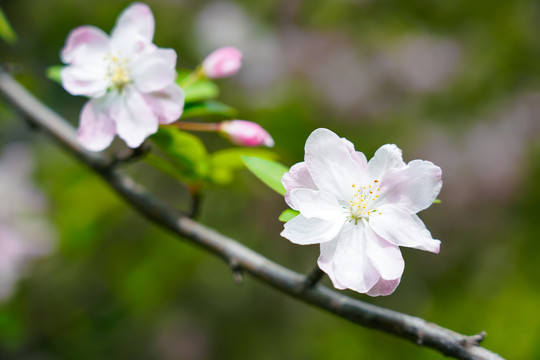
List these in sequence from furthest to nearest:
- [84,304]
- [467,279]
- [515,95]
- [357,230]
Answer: [515,95] < [84,304] < [467,279] < [357,230]

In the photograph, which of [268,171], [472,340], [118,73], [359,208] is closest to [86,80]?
[118,73]

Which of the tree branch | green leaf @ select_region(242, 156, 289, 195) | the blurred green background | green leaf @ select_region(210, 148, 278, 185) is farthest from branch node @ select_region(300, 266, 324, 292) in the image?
the blurred green background

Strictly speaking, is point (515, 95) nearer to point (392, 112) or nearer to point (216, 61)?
point (392, 112)

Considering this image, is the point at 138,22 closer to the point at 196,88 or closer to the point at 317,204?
the point at 196,88

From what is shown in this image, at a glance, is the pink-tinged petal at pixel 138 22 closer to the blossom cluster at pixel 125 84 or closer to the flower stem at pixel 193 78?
the blossom cluster at pixel 125 84

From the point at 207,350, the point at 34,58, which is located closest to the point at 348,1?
the point at 34,58
